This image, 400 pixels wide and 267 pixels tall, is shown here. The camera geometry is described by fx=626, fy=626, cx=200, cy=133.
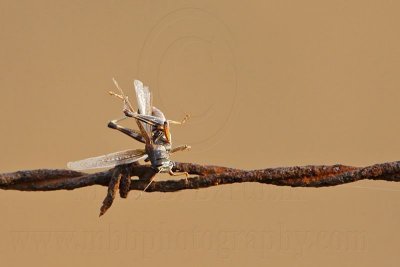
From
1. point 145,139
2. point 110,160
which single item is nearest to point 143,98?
point 145,139

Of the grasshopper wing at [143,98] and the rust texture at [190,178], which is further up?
the grasshopper wing at [143,98]

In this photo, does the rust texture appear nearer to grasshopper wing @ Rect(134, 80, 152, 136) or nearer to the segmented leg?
the segmented leg

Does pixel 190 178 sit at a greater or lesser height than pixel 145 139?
lesser

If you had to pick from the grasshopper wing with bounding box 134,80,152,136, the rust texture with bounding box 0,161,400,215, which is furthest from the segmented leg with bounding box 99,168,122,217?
the grasshopper wing with bounding box 134,80,152,136

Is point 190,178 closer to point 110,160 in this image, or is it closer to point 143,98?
point 110,160

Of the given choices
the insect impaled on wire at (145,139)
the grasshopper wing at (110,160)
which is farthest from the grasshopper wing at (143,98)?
the grasshopper wing at (110,160)

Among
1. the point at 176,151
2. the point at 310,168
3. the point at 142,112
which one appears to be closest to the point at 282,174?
the point at 310,168

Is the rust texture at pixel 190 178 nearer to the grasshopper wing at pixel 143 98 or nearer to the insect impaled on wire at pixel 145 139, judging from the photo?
the insect impaled on wire at pixel 145 139
